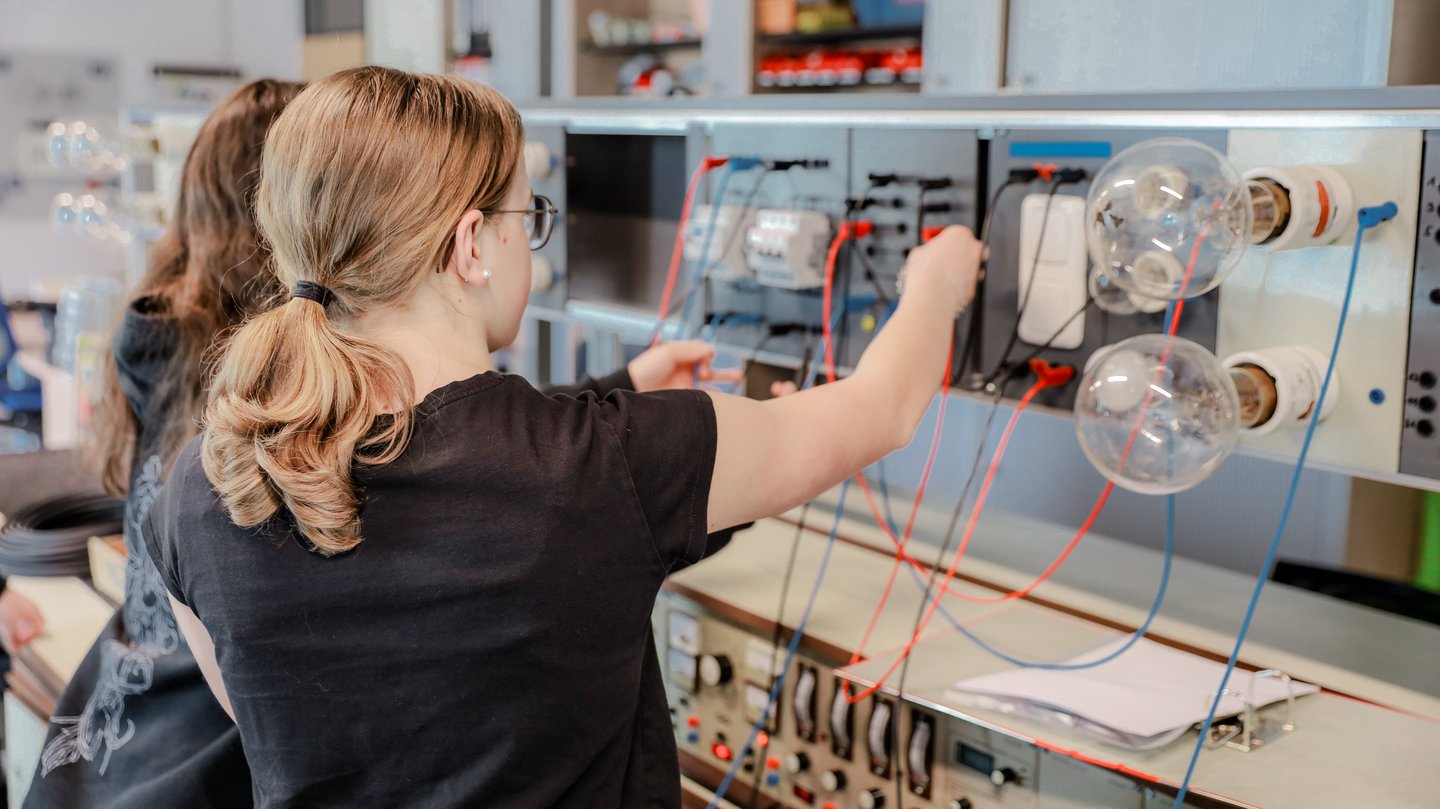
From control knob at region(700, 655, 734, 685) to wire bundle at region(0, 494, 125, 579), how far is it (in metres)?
1.25

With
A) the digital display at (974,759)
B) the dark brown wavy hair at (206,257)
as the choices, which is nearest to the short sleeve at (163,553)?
the dark brown wavy hair at (206,257)

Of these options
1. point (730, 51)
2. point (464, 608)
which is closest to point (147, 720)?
point (464, 608)

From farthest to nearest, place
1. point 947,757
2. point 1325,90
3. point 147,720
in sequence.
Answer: point 147,720 < point 947,757 < point 1325,90

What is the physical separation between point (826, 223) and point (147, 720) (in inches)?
41.7

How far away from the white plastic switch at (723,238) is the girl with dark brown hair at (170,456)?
22.9 inches

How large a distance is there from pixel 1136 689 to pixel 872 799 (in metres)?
0.34

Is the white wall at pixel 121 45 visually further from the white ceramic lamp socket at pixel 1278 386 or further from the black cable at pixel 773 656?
the white ceramic lamp socket at pixel 1278 386

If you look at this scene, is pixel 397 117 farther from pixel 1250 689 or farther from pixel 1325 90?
pixel 1250 689

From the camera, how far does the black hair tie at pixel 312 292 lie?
3.41 ft

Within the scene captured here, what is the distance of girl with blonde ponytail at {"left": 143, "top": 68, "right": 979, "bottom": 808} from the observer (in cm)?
98

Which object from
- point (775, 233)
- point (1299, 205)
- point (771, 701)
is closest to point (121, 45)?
point (775, 233)

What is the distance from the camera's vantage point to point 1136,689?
4.49ft

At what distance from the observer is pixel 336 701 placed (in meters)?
1.02

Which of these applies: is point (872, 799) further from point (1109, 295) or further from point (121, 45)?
point (121, 45)
